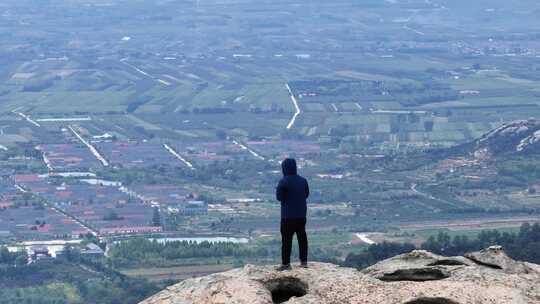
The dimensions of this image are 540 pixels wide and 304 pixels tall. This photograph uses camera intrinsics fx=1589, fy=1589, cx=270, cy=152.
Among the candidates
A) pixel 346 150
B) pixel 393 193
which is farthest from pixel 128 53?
pixel 393 193

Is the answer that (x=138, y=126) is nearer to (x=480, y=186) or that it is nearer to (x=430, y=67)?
(x=480, y=186)

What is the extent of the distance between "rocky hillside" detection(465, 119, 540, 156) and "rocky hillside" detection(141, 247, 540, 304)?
7307 cm

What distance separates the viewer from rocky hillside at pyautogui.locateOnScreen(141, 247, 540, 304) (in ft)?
65.3

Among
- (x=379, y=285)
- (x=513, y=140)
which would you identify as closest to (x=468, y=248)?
(x=379, y=285)

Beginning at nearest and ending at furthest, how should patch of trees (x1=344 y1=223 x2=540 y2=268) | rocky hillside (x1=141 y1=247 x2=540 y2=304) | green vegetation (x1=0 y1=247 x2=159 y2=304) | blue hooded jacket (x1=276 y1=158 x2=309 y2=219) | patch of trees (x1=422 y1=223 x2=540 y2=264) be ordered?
rocky hillside (x1=141 y1=247 x2=540 y2=304) → blue hooded jacket (x1=276 y1=158 x2=309 y2=219) → patch of trees (x1=422 y1=223 x2=540 y2=264) → patch of trees (x1=344 y1=223 x2=540 y2=268) → green vegetation (x1=0 y1=247 x2=159 y2=304)

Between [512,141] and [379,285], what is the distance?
76.4 metres

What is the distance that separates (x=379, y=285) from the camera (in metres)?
20.3

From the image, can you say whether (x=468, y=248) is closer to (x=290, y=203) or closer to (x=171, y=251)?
(x=171, y=251)

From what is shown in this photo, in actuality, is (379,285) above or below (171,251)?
above

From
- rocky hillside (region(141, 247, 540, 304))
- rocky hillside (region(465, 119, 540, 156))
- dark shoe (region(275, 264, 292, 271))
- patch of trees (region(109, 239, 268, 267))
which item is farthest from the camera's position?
rocky hillside (region(465, 119, 540, 156))

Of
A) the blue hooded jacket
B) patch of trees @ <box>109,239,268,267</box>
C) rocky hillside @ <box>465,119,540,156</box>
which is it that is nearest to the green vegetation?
patch of trees @ <box>109,239,268,267</box>

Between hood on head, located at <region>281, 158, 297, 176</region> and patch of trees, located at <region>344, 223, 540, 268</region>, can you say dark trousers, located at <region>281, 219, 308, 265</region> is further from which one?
patch of trees, located at <region>344, 223, 540, 268</region>

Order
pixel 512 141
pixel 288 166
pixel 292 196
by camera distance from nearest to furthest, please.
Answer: pixel 292 196
pixel 288 166
pixel 512 141

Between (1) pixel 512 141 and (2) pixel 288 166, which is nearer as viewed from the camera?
(2) pixel 288 166
